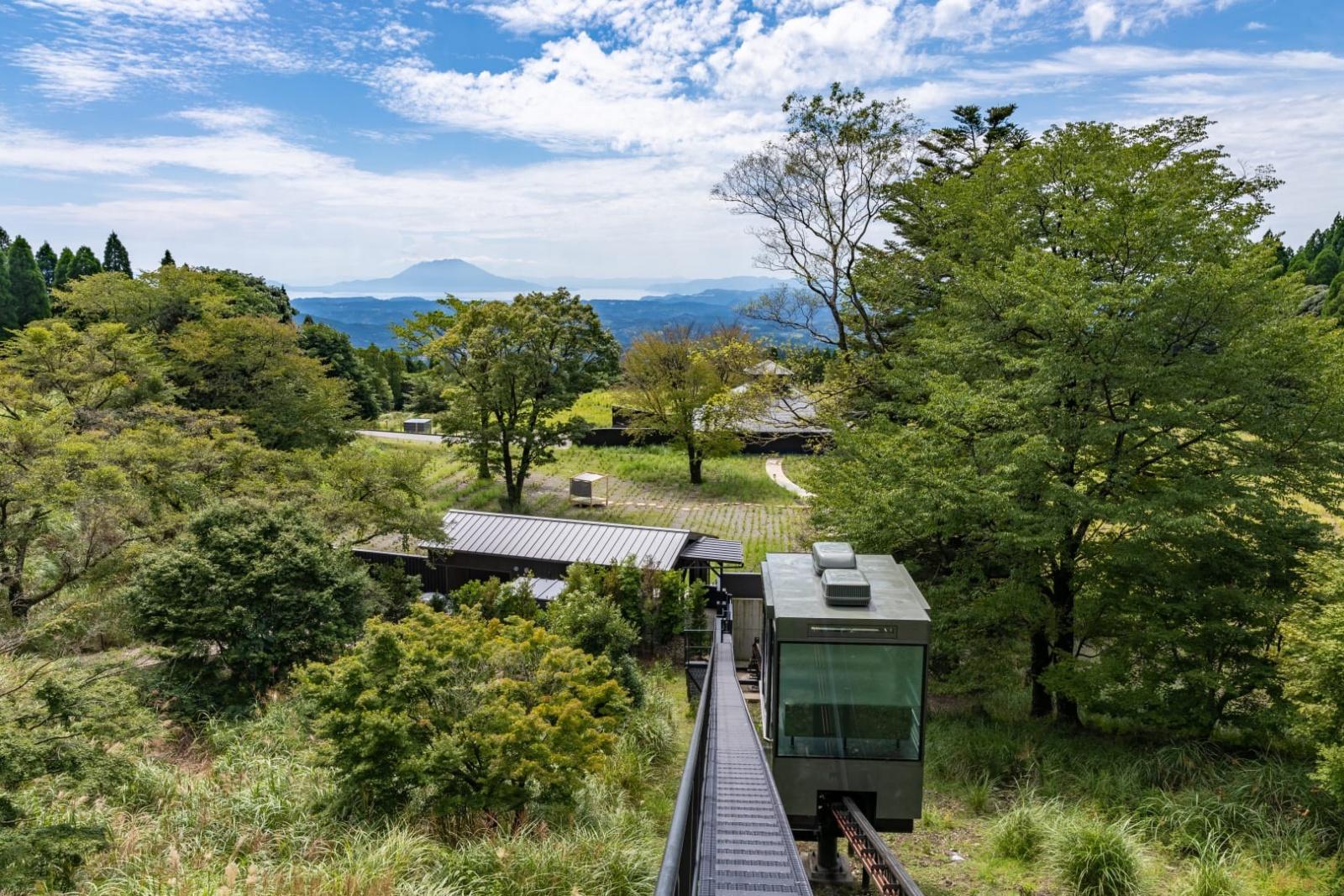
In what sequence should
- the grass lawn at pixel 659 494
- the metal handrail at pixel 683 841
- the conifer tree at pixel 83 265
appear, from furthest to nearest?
the conifer tree at pixel 83 265
the grass lawn at pixel 659 494
the metal handrail at pixel 683 841

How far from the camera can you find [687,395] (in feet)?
121

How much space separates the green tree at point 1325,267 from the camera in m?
63.3

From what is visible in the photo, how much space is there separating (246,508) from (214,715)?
3.70 metres

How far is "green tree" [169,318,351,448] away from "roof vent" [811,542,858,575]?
91.3ft

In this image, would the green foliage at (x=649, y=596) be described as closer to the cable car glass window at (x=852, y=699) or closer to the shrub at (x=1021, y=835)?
the cable car glass window at (x=852, y=699)

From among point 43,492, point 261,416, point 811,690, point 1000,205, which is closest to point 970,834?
point 811,690

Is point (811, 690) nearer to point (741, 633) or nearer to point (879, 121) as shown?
point (741, 633)

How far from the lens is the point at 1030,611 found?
12508 millimetres

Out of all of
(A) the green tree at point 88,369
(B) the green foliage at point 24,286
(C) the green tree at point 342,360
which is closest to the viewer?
(A) the green tree at point 88,369

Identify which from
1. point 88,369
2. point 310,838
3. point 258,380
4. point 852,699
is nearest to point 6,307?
point 258,380

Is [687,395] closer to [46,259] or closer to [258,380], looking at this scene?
[258,380]

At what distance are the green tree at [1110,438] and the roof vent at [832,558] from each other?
4348 mm

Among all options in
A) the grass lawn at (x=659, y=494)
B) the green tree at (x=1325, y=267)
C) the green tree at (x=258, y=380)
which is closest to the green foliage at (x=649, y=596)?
the grass lawn at (x=659, y=494)

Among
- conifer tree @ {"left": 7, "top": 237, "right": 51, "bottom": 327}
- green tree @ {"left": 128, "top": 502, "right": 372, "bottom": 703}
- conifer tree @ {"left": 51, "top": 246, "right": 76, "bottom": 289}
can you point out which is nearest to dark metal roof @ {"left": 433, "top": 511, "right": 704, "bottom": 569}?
green tree @ {"left": 128, "top": 502, "right": 372, "bottom": 703}
